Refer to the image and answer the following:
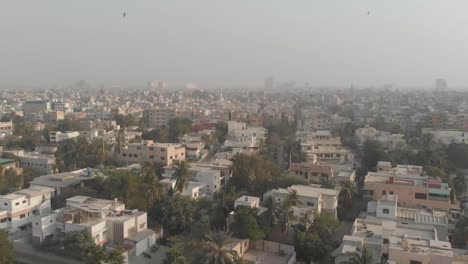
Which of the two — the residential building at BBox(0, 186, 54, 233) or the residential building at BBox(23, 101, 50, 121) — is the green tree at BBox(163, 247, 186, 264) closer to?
the residential building at BBox(0, 186, 54, 233)

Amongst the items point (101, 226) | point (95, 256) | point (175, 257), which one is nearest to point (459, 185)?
point (175, 257)

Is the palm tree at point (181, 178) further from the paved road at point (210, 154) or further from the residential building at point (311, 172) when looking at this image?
the paved road at point (210, 154)

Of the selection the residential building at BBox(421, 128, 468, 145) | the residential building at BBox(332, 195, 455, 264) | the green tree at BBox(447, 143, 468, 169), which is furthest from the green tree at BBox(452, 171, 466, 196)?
the residential building at BBox(421, 128, 468, 145)

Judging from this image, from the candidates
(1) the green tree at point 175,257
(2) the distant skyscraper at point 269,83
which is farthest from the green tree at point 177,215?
(2) the distant skyscraper at point 269,83

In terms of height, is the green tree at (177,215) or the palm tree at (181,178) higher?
the palm tree at (181,178)

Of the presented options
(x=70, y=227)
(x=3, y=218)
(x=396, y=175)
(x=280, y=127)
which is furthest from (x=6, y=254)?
(x=280, y=127)

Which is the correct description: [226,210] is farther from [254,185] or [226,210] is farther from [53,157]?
[53,157]
